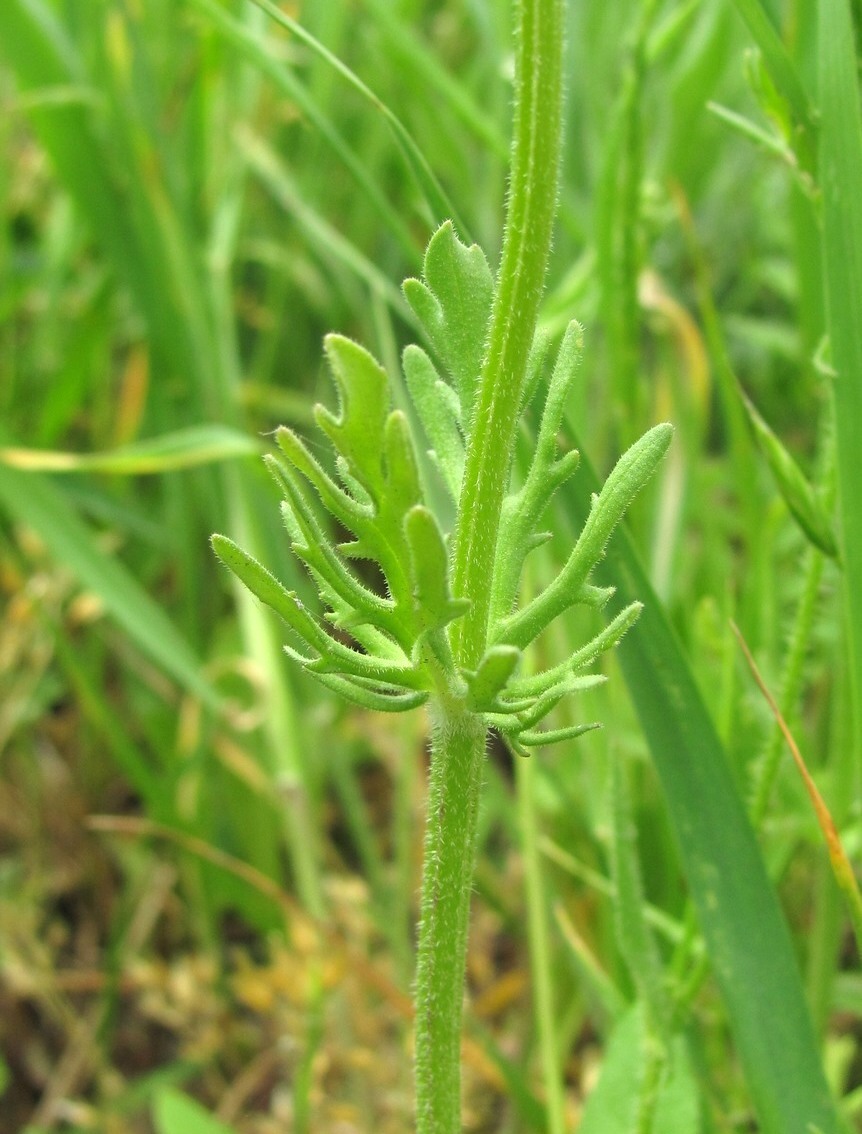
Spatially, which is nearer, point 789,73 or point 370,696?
point 370,696

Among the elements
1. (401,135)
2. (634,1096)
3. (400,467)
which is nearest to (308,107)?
(401,135)

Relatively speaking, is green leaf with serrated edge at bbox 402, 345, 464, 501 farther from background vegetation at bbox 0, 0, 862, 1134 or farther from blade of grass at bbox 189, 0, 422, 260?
blade of grass at bbox 189, 0, 422, 260

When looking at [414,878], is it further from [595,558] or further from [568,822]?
[595,558]

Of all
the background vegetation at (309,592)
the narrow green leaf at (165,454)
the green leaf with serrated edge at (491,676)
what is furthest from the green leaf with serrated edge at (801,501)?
the narrow green leaf at (165,454)

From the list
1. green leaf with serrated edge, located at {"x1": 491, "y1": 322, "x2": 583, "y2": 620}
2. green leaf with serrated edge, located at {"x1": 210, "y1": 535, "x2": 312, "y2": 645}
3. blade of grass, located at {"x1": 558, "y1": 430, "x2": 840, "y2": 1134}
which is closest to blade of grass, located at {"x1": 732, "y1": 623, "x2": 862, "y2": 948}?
blade of grass, located at {"x1": 558, "y1": 430, "x2": 840, "y2": 1134}

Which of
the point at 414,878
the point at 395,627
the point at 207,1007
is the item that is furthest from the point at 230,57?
the point at 395,627

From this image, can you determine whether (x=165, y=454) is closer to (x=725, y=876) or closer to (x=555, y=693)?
(x=725, y=876)

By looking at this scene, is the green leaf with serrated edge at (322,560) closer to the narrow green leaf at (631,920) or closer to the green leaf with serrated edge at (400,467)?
the green leaf with serrated edge at (400,467)
